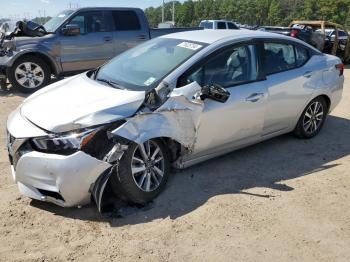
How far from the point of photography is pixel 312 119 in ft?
18.5

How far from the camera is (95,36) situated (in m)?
9.26

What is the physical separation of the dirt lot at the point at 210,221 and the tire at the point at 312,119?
0.89 m

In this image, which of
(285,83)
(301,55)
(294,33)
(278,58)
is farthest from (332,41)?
(285,83)

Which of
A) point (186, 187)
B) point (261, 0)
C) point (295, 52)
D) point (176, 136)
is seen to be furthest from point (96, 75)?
point (261, 0)

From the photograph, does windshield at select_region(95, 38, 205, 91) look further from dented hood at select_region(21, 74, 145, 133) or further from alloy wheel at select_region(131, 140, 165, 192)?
alloy wheel at select_region(131, 140, 165, 192)

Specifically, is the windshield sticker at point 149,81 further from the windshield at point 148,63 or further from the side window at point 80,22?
the side window at point 80,22

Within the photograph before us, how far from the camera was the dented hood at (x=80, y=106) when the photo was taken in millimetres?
3449

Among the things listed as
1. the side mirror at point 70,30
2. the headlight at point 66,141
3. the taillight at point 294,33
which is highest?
the side mirror at point 70,30

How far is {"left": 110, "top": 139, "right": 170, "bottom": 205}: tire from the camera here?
3584mm

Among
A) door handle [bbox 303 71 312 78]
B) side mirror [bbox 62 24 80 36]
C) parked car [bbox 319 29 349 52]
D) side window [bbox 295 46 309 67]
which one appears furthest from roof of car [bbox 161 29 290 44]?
parked car [bbox 319 29 349 52]

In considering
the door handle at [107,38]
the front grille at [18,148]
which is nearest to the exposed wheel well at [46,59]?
the door handle at [107,38]

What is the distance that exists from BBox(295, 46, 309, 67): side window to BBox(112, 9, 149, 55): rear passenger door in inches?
205

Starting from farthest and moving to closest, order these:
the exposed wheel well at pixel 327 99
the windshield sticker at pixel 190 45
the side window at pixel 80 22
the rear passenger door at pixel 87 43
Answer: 1. the side window at pixel 80 22
2. the rear passenger door at pixel 87 43
3. the exposed wheel well at pixel 327 99
4. the windshield sticker at pixel 190 45

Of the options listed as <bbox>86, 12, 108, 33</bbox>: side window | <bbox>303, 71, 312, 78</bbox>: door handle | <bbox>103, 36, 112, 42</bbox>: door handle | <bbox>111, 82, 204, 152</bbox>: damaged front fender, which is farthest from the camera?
<bbox>103, 36, 112, 42</bbox>: door handle
